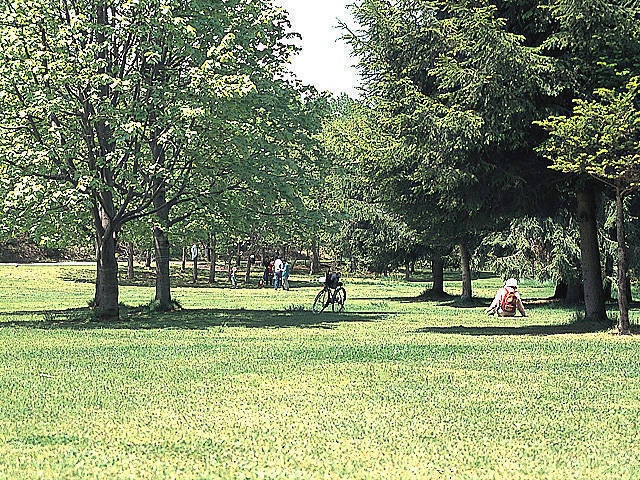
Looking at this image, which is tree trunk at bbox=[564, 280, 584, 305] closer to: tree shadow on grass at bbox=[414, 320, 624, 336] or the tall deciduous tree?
tree shadow on grass at bbox=[414, 320, 624, 336]

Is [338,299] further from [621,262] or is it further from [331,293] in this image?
[621,262]

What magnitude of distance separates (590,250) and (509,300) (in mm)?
5480

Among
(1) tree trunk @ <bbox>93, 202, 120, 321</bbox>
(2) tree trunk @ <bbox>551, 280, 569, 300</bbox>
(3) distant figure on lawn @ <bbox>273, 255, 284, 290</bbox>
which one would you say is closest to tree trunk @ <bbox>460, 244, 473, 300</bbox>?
(2) tree trunk @ <bbox>551, 280, 569, 300</bbox>

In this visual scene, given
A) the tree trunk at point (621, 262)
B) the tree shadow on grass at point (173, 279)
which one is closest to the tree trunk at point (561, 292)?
the tree trunk at point (621, 262)

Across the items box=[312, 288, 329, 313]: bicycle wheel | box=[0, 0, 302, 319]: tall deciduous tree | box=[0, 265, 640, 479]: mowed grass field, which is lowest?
box=[0, 265, 640, 479]: mowed grass field

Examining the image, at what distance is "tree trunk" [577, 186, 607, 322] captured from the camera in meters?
21.5

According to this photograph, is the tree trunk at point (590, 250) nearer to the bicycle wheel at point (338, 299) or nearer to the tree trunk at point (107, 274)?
the bicycle wheel at point (338, 299)

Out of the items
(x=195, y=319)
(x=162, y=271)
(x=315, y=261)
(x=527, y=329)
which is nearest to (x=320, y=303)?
(x=162, y=271)

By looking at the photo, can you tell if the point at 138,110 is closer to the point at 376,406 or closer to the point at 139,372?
the point at 139,372

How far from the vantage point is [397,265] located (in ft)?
136

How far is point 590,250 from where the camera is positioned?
21.5m

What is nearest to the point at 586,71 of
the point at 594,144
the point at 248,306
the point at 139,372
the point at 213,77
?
the point at 594,144

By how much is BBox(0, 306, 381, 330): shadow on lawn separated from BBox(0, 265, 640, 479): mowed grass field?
168cm

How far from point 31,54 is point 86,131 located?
2267 millimetres
